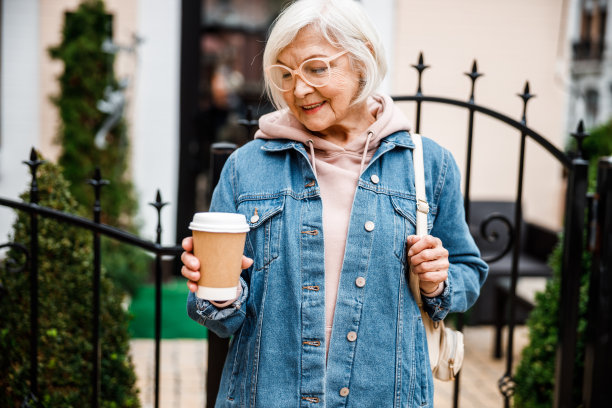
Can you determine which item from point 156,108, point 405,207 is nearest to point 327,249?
point 405,207

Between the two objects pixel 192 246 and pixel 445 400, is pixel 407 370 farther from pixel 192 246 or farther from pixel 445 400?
pixel 445 400

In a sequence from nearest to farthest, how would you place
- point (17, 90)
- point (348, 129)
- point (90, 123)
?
point (348, 129) < point (90, 123) < point (17, 90)

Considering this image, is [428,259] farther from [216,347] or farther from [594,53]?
[594,53]

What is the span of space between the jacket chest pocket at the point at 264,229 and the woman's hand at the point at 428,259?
13.3 inches

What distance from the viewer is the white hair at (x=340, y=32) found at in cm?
162

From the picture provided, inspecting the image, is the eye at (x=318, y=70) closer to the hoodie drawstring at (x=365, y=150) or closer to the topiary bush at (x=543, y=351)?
the hoodie drawstring at (x=365, y=150)

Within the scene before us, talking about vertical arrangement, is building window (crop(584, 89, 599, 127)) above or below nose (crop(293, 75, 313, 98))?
above

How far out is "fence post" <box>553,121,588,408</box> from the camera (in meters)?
2.25

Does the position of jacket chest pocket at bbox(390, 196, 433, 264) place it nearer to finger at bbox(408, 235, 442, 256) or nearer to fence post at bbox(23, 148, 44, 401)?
finger at bbox(408, 235, 442, 256)

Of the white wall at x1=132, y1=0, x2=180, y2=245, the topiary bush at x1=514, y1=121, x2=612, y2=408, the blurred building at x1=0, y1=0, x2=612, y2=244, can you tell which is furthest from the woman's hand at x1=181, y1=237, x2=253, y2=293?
the blurred building at x1=0, y1=0, x2=612, y2=244

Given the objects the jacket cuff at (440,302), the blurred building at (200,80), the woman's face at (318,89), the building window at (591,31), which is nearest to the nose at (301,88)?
the woman's face at (318,89)

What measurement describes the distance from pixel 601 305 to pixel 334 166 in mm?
1198

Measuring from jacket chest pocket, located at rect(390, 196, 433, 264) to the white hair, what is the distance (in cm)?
29

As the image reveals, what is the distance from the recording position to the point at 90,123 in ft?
18.5
